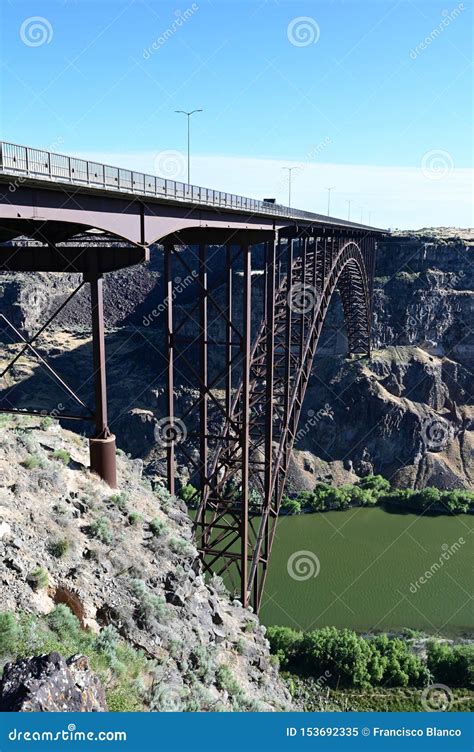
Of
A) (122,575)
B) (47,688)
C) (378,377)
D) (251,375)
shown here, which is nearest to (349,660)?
(251,375)

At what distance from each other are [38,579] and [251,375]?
1757cm

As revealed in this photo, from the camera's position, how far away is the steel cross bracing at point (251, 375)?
68.2ft

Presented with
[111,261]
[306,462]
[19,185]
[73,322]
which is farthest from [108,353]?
[19,185]

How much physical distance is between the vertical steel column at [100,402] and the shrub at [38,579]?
4.87m

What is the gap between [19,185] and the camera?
1111 centimetres

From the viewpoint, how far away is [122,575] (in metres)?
13.5

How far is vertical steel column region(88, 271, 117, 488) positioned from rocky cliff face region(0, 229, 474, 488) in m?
35.3

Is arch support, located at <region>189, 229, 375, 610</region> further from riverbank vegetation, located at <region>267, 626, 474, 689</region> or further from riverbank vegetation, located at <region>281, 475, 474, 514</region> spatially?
riverbank vegetation, located at <region>281, 475, 474, 514</region>

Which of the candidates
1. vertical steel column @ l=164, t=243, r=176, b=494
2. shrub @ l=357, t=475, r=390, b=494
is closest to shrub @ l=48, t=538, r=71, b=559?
vertical steel column @ l=164, t=243, r=176, b=494

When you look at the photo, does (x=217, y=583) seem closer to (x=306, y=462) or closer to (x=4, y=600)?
(x=4, y=600)

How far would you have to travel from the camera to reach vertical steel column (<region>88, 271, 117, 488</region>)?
1538 centimetres

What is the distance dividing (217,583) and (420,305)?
52.8m

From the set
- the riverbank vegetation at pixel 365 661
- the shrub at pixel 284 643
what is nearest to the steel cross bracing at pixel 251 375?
the shrub at pixel 284 643

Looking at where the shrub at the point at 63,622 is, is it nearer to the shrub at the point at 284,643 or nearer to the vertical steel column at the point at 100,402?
the vertical steel column at the point at 100,402
